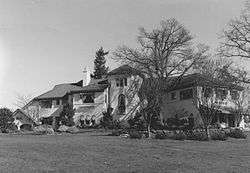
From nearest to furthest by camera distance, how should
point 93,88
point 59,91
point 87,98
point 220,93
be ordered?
point 220,93 < point 93,88 < point 87,98 < point 59,91

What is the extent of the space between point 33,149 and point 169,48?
32952 mm

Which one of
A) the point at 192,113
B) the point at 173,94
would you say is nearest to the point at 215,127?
the point at 192,113

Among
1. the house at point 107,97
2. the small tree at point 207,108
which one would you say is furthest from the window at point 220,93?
the house at point 107,97

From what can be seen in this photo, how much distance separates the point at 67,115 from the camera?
58469 millimetres

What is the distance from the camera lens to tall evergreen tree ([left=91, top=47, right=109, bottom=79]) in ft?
281

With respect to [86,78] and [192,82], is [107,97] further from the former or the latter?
[192,82]

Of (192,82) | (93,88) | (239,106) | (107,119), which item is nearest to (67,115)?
(93,88)

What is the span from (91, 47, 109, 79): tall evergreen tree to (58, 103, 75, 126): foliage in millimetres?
26032

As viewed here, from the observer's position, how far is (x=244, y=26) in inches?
1475

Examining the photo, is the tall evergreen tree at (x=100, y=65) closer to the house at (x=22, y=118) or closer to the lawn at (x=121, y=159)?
the house at (x=22, y=118)

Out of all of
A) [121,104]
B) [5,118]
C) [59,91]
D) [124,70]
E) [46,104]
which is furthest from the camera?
[59,91]

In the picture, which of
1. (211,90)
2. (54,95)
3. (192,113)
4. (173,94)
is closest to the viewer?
(211,90)

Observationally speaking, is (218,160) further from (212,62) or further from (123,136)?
(212,62)

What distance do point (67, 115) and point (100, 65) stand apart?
3071cm
